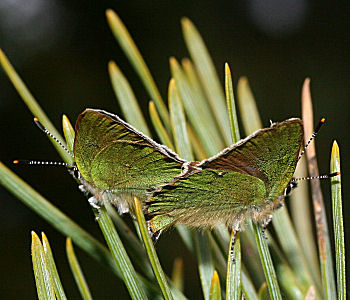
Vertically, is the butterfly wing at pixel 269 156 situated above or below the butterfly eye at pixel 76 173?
below

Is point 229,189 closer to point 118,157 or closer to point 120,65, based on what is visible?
point 118,157

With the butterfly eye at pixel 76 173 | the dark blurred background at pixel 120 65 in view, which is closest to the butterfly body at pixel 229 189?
the butterfly eye at pixel 76 173

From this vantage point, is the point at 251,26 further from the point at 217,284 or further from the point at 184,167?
the point at 217,284

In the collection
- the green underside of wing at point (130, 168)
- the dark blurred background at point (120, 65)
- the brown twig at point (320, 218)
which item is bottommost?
the brown twig at point (320, 218)

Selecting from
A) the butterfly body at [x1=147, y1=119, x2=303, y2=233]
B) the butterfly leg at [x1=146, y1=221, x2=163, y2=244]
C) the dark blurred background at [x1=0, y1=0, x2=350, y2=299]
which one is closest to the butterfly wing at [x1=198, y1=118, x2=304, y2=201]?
the butterfly body at [x1=147, y1=119, x2=303, y2=233]

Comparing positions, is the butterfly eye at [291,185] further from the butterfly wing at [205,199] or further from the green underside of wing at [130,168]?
the green underside of wing at [130,168]
